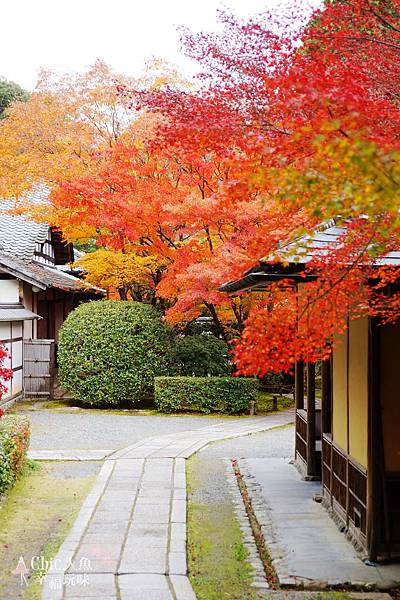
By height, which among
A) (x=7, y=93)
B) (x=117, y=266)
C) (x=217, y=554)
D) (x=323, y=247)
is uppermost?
(x=7, y=93)

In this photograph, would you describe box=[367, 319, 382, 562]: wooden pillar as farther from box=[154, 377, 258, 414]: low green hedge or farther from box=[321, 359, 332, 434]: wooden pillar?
box=[154, 377, 258, 414]: low green hedge

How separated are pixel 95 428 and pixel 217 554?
8838mm

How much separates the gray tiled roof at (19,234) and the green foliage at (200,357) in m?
6.75

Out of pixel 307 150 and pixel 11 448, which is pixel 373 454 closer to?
pixel 307 150

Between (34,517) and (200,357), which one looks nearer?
(34,517)

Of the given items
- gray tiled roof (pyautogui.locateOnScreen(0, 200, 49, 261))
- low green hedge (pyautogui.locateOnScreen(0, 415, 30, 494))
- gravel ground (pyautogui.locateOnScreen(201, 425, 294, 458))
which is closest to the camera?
low green hedge (pyautogui.locateOnScreen(0, 415, 30, 494))

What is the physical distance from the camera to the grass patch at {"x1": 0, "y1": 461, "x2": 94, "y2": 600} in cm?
617

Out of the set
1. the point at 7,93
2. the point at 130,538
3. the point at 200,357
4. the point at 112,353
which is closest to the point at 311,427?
the point at 130,538

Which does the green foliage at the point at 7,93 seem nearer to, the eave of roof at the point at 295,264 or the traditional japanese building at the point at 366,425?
the traditional japanese building at the point at 366,425

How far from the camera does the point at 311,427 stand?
1000 cm

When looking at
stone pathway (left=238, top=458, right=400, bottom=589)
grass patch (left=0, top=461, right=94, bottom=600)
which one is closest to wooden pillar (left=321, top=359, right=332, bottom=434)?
stone pathway (left=238, top=458, right=400, bottom=589)

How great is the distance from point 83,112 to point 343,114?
53.8 feet

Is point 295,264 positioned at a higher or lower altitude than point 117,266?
lower

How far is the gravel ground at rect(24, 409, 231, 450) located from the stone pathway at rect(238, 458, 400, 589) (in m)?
4.34
